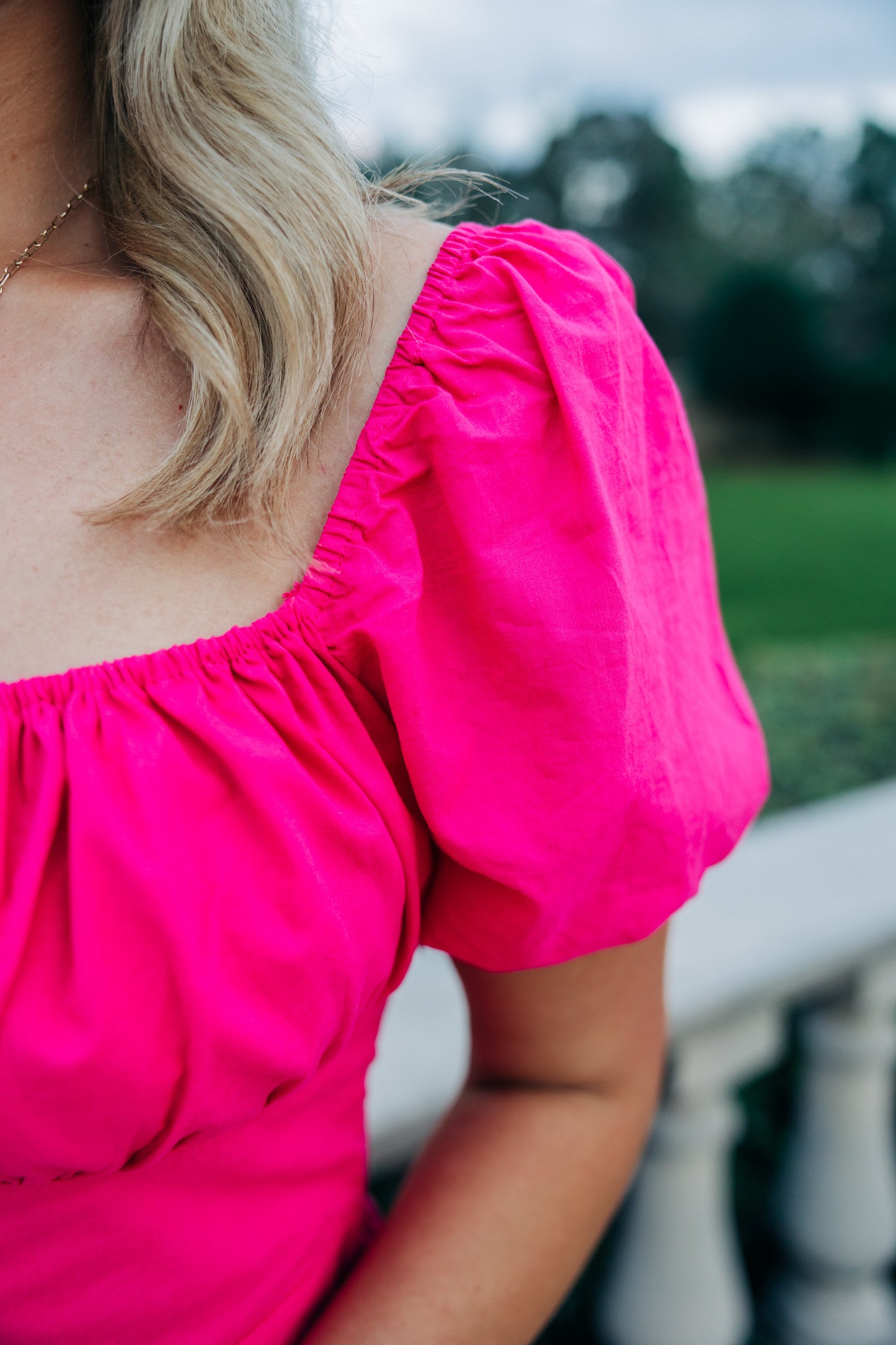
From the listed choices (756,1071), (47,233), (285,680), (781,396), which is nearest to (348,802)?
(285,680)

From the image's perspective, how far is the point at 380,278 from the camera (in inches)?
27.3

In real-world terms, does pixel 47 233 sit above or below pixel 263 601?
above

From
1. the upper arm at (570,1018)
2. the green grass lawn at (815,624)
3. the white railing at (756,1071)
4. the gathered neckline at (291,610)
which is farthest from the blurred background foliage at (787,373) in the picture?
the gathered neckline at (291,610)

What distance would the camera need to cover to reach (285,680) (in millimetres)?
597

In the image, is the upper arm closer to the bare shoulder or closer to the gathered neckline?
the gathered neckline

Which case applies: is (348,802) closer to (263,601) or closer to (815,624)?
(263,601)

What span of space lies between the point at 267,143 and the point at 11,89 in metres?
0.18

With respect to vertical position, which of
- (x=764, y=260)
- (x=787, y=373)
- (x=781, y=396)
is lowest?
(x=781, y=396)

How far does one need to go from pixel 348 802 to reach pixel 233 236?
346 mm

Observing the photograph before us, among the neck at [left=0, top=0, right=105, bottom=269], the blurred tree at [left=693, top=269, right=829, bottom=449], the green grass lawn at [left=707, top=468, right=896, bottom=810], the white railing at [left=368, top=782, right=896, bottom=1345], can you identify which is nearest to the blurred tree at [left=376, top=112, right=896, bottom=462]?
the blurred tree at [left=693, top=269, right=829, bottom=449]

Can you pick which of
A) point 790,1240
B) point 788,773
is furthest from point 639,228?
point 790,1240

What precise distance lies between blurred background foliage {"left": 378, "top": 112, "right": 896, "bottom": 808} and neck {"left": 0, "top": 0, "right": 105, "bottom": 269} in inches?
136

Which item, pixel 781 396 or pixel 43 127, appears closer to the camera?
pixel 43 127

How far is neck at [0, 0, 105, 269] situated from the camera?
28.0 inches
